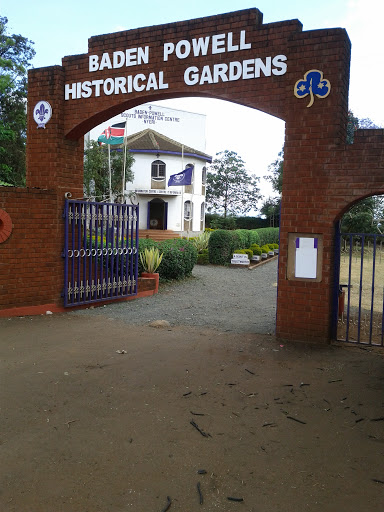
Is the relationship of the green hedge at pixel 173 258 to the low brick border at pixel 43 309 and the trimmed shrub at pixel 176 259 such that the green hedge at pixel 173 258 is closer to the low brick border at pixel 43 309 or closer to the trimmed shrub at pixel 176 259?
the trimmed shrub at pixel 176 259

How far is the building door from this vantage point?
111 feet

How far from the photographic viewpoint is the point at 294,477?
125 inches

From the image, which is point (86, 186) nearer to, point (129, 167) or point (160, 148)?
point (129, 167)

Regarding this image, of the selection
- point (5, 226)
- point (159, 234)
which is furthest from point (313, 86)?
point (159, 234)

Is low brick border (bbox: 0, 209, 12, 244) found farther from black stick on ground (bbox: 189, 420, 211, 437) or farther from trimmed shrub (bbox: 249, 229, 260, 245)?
trimmed shrub (bbox: 249, 229, 260, 245)

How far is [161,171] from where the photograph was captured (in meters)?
33.6

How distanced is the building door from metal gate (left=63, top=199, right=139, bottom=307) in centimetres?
2421

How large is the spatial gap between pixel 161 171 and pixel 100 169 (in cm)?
Answer: 682

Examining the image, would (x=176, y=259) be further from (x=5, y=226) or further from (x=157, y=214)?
(x=157, y=214)

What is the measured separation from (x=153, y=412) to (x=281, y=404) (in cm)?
125

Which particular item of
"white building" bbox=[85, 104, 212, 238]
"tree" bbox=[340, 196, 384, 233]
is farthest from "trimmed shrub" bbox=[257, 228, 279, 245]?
"white building" bbox=[85, 104, 212, 238]

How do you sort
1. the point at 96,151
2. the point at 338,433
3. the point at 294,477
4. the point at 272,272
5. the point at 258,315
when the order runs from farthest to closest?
1. the point at 96,151
2. the point at 272,272
3. the point at 258,315
4. the point at 338,433
5. the point at 294,477

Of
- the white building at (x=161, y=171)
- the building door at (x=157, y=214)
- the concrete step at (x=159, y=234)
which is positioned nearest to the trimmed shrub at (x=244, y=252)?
the concrete step at (x=159, y=234)

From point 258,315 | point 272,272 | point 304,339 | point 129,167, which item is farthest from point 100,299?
point 129,167
